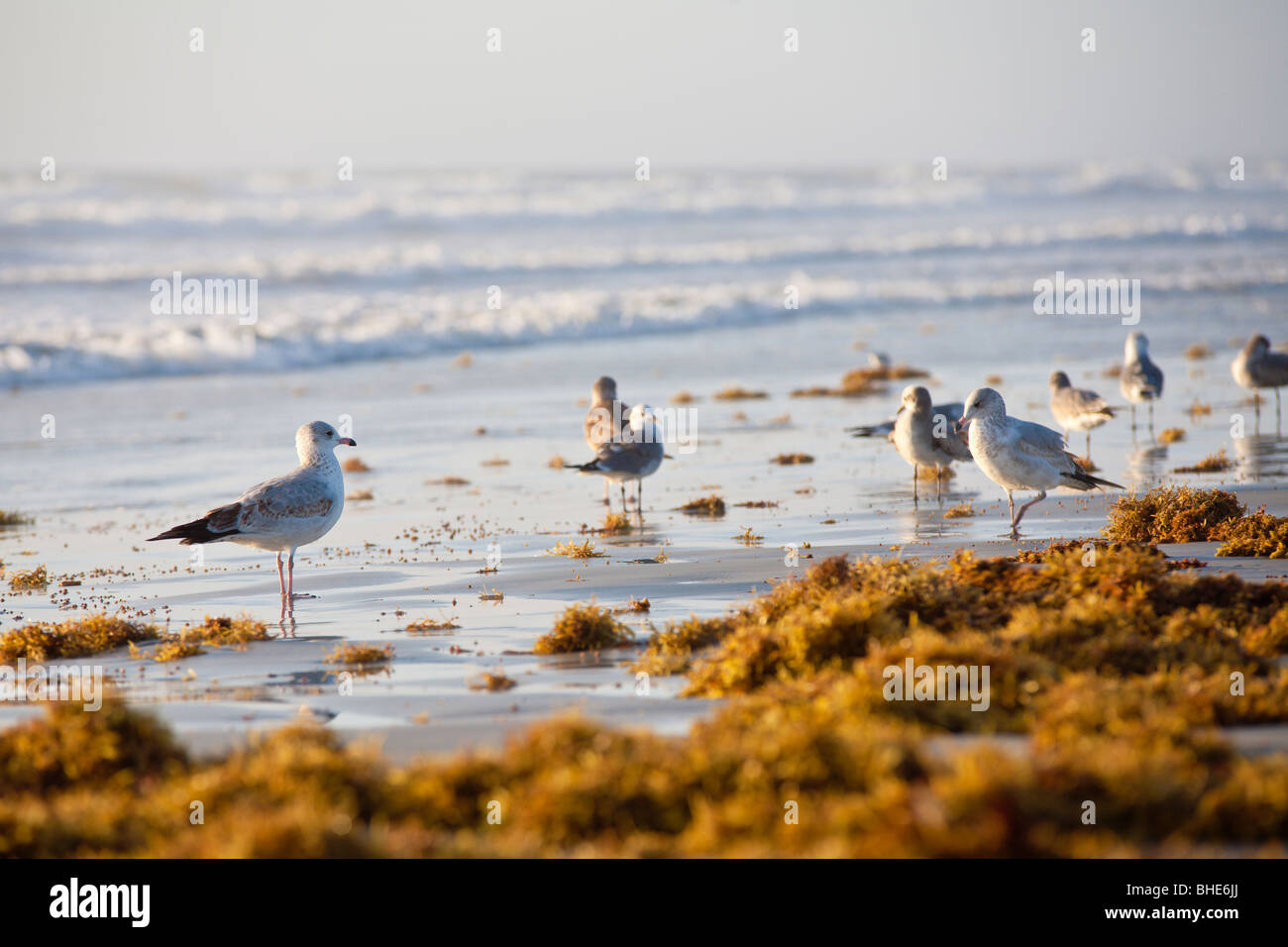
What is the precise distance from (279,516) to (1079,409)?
10.1m

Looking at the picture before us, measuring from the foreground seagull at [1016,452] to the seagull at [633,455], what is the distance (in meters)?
3.44

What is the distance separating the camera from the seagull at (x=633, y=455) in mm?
13375

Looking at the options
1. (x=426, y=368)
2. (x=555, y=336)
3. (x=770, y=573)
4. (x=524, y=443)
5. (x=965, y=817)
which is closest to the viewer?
(x=965, y=817)

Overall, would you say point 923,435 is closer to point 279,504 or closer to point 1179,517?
point 1179,517

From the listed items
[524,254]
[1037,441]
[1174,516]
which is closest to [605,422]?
[1037,441]

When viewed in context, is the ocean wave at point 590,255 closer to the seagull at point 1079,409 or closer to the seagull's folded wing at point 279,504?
the seagull at point 1079,409

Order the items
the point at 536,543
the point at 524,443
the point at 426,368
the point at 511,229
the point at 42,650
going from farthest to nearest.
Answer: the point at 511,229 → the point at 426,368 → the point at 524,443 → the point at 536,543 → the point at 42,650

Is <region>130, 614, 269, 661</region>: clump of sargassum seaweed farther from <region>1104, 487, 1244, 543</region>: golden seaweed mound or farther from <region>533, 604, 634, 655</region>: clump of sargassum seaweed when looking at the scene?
<region>1104, 487, 1244, 543</region>: golden seaweed mound

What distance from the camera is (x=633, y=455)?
44.5 ft

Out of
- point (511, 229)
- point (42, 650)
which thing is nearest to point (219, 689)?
point (42, 650)
